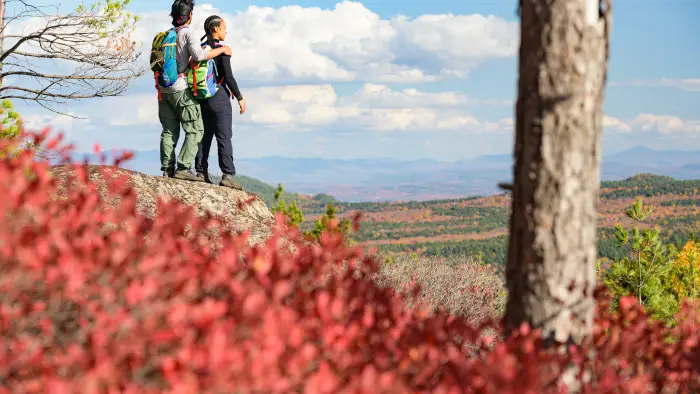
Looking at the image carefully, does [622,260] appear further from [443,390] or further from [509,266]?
[443,390]

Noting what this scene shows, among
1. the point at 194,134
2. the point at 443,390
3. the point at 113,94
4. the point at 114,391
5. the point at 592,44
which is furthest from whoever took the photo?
the point at 113,94

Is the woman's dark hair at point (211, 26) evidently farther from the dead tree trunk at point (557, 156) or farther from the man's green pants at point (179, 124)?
the dead tree trunk at point (557, 156)

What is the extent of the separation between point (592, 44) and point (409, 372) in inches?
85.6

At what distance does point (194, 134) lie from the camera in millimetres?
8234

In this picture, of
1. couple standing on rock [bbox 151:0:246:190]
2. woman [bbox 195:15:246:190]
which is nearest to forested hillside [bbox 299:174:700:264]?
woman [bbox 195:15:246:190]

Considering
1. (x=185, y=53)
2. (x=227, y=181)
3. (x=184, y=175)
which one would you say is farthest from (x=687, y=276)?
(x=185, y=53)

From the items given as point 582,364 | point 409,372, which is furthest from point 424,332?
point 582,364

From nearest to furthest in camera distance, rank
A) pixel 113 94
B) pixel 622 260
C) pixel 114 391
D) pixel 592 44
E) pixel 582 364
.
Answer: pixel 114 391 < pixel 582 364 < pixel 592 44 < pixel 622 260 < pixel 113 94

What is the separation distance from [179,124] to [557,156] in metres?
5.75

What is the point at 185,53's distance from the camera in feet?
26.2

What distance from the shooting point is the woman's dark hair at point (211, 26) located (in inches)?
322

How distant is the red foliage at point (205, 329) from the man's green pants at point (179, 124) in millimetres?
4177

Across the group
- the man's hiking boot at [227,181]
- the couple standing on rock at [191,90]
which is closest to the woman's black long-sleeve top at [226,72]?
the couple standing on rock at [191,90]

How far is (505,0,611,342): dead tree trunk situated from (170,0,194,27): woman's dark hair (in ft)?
16.6
